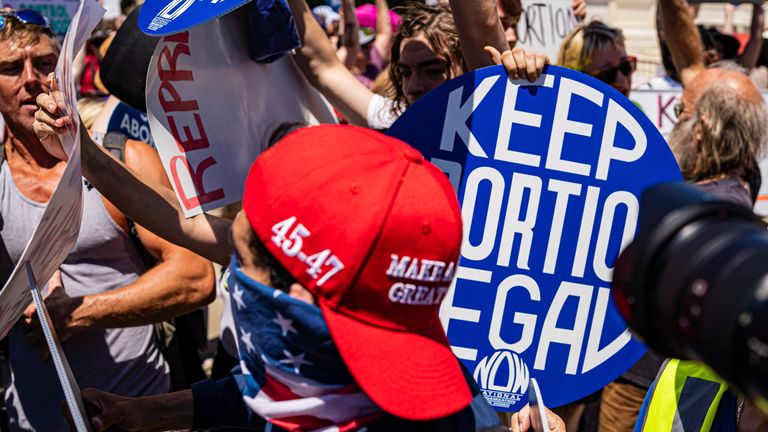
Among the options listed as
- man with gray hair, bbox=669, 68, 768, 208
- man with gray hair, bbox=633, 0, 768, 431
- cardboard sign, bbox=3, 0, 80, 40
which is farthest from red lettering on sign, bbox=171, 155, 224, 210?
cardboard sign, bbox=3, 0, 80, 40

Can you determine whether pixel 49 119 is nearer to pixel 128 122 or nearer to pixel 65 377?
pixel 65 377

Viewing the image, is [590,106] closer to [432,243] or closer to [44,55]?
[432,243]

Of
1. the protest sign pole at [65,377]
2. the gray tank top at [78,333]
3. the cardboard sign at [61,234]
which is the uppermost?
the cardboard sign at [61,234]

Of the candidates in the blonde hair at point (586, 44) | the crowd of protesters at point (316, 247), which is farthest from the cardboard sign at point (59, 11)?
the blonde hair at point (586, 44)

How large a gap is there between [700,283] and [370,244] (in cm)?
52

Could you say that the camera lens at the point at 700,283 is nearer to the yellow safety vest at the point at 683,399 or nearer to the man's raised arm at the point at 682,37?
the yellow safety vest at the point at 683,399

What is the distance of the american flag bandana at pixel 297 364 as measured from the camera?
1326 mm

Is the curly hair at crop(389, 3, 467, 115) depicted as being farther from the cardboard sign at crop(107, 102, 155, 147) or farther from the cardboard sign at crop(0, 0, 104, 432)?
the cardboard sign at crop(107, 102, 155, 147)

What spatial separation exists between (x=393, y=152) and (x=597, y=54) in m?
2.59

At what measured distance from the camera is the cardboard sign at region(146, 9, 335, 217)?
6.97 ft

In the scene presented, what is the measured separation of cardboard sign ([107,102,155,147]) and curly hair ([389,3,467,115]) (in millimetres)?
1435

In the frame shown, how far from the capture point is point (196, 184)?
7.12ft

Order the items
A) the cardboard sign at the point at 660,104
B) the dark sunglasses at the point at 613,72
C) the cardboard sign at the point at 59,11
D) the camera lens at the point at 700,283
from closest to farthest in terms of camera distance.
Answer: the camera lens at the point at 700,283 → the dark sunglasses at the point at 613,72 → the cardboard sign at the point at 660,104 → the cardboard sign at the point at 59,11

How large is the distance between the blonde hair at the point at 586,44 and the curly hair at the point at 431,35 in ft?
3.58
